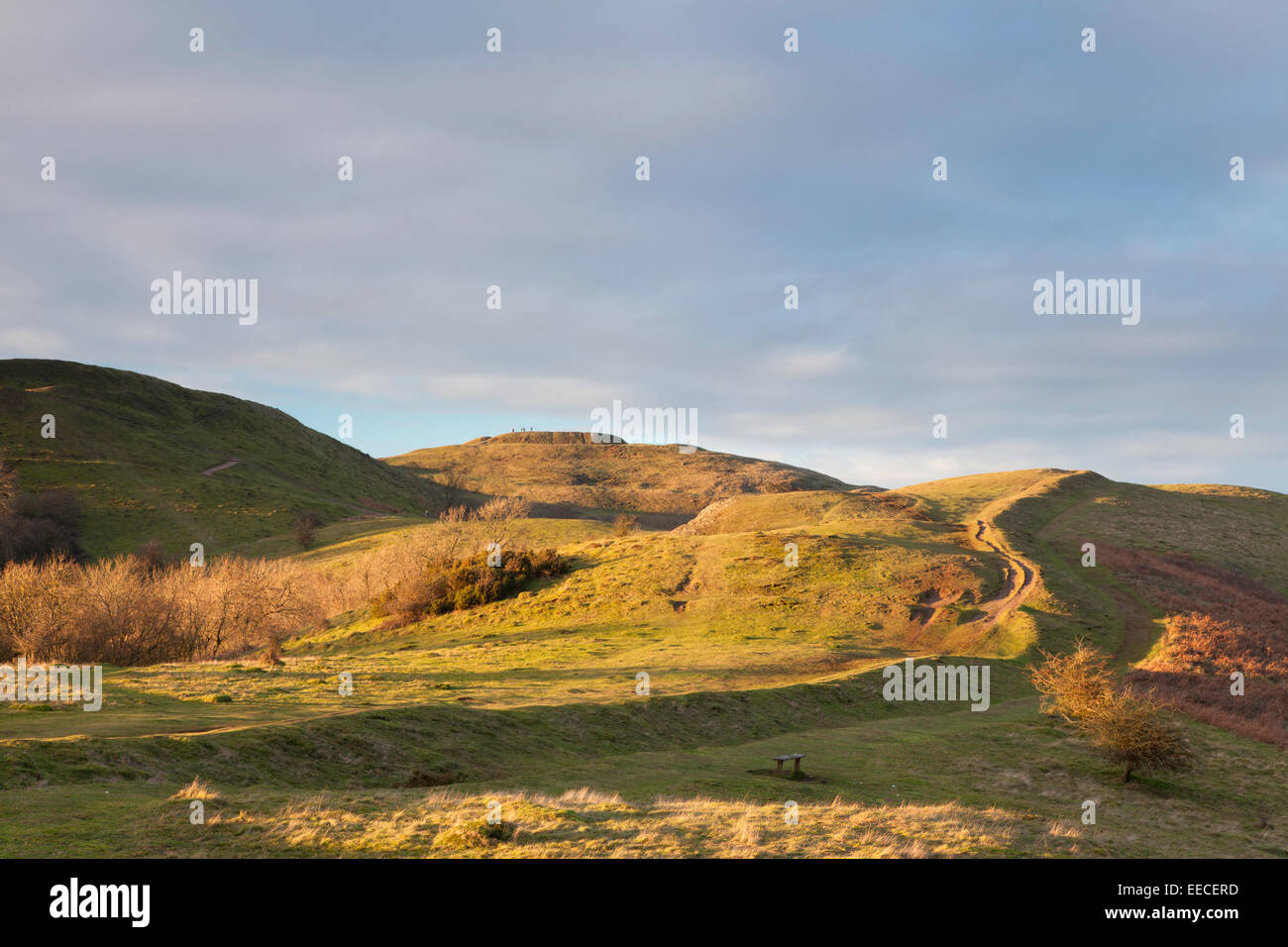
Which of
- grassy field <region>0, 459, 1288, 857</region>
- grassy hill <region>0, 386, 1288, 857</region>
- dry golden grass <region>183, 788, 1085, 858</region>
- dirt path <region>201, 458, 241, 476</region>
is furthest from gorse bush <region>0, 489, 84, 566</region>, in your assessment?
dry golden grass <region>183, 788, 1085, 858</region>

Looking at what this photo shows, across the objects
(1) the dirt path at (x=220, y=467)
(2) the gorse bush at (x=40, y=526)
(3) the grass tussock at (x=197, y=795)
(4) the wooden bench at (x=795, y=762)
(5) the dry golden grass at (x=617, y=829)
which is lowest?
(4) the wooden bench at (x=795, y=762)

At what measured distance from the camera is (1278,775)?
27062mm

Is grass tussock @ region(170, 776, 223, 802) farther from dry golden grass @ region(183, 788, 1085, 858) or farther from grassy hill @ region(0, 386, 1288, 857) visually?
dry golden grass @ region(183, 788, 1085, 858)

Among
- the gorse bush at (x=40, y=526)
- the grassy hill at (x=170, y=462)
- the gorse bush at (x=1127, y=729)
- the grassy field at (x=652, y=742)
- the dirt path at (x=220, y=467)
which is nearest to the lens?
the grassy field at (x=652, y=742)

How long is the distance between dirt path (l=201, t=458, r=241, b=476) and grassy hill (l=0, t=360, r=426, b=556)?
2.71ft

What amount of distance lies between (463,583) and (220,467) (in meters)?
100

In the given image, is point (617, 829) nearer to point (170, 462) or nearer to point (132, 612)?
point (132, 612)

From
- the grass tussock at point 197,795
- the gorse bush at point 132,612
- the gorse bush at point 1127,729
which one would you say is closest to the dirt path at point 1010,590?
the gorse bush at point 1127,729

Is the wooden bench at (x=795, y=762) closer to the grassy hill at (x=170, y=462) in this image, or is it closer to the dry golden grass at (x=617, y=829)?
the dry golden grass at (x=617, y=829)

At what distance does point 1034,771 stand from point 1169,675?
17849 millimetres

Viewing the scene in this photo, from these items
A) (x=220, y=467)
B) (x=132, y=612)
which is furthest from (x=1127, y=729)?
(x=220, y=467)

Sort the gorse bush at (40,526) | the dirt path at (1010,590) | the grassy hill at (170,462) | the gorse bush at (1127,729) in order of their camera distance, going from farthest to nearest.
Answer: the grassy hill at (170,462), the gorse bush at (40,526), the dirt path at (1010,590), the gorse bush at (1127,729)

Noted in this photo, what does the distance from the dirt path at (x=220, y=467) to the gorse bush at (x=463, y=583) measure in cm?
8544

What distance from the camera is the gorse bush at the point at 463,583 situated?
61.3 m
